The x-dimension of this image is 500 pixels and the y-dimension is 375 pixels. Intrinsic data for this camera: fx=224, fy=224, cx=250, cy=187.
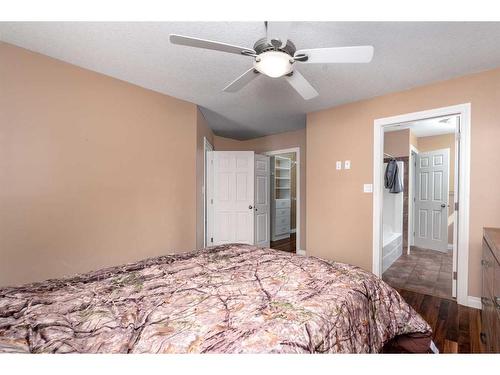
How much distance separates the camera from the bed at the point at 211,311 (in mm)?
712

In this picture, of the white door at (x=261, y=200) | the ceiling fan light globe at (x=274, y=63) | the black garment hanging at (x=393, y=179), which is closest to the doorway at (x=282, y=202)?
the white door at (x=261, y=200)

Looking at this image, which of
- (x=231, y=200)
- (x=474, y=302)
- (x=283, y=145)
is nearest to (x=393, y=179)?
(x=283, y=145)

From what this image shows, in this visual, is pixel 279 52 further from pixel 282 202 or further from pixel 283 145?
pixel 282 202

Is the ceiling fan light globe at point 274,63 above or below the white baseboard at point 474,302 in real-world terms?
above

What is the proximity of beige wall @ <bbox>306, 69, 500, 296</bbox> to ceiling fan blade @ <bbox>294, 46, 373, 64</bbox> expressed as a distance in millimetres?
1645

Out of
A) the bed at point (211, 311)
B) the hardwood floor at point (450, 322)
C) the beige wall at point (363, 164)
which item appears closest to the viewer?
the bed at point (211, 311)

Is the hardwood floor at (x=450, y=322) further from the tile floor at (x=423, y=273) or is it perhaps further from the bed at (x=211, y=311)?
the bed at (x=211, y=311)

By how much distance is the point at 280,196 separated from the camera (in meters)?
5.57

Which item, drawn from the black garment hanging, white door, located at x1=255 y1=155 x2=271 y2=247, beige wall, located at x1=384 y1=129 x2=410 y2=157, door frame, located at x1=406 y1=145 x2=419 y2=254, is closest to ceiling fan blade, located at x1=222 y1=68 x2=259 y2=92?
white door, located at x1=255 y1=155 x2=271 y2=247

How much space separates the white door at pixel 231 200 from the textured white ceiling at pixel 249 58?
1358 mm
